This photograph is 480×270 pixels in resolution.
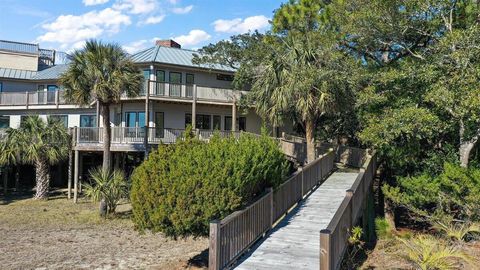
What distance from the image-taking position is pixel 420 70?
15492mm

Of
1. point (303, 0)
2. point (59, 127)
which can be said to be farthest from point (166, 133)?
point (303, 0)

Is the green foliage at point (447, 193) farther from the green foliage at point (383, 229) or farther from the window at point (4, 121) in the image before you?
the window at point (4, 121)

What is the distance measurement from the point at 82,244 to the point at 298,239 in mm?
8171

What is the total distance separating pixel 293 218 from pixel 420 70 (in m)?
7.77

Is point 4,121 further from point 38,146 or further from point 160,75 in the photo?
point 160,75

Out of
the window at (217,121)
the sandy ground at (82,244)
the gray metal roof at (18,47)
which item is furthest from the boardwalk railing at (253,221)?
the gray metal roof at (18,47)

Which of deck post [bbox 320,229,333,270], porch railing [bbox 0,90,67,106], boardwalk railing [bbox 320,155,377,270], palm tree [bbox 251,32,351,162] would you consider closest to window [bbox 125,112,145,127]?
porch railing [bbox 0,90,67,106]

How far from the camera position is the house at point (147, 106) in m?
23.2

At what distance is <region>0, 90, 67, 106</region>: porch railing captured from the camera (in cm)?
2891

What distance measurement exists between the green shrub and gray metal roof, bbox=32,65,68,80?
24.6 m

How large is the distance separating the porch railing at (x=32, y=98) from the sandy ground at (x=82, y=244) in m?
10.6

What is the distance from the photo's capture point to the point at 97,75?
18.6 meters

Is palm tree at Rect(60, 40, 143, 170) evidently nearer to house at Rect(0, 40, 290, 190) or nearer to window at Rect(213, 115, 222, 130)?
house at Rect(0, 40, 290, 190)

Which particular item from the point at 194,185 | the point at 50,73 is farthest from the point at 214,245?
the point at 50,73
